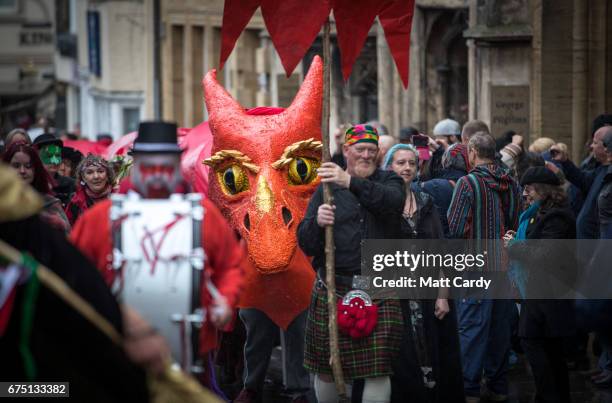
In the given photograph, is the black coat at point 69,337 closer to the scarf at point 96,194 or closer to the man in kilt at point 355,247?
the man in kilt at point 355,247

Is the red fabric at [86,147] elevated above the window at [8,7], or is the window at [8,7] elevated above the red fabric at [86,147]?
the window at [8,7]

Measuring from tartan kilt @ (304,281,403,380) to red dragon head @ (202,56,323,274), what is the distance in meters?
0.71

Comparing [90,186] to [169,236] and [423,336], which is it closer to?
[423,336]

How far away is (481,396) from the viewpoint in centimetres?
1124

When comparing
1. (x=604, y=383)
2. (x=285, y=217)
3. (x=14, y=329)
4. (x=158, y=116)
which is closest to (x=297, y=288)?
(x=285, y=217)

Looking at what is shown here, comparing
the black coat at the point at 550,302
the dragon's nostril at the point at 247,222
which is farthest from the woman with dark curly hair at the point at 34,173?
the black coat at the point at 550,302

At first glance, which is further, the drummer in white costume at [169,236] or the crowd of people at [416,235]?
the crowd of people at [416,235]

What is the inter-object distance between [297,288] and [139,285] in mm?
3716

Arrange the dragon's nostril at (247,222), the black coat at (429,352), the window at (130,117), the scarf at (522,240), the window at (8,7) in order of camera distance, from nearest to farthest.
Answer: the black coat at (429,352) → the dragon's nostril at (247,222) → the scarf at (522,240) → the window at (130,117) → the window at (8,7)

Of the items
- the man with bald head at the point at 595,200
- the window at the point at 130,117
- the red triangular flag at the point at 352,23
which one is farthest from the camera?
the window at the point at 130,117

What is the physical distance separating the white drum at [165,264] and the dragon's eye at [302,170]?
3.48 m

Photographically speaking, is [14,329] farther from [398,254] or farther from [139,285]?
[398,254]

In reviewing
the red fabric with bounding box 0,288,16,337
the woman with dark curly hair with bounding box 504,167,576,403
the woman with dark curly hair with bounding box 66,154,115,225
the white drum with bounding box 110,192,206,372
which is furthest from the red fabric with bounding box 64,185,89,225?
the red fabric with bounding box 0,288,16,337

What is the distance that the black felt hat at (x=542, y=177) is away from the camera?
33.6 feet
